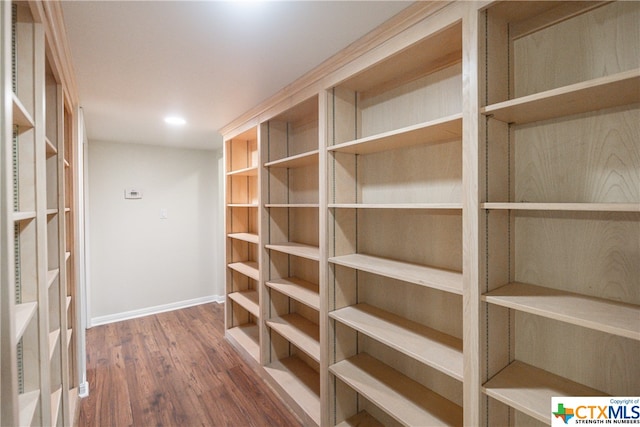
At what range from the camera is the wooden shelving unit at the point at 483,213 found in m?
1.04

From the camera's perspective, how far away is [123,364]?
2889 millimetres

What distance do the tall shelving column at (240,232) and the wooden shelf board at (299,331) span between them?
2.24ft

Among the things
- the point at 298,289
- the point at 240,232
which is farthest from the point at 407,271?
the point at 240,232

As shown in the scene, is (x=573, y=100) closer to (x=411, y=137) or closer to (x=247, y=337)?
(x=411, y=137)

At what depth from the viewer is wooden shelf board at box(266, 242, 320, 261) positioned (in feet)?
6.81

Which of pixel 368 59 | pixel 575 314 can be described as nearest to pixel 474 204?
pixel 575 314

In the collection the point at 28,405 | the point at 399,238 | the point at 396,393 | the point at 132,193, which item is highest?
the point at 132,193

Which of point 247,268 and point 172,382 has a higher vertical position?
point 247,268

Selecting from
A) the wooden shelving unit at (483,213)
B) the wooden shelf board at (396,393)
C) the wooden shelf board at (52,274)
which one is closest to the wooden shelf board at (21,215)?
the wooden shelf board at (52,274)

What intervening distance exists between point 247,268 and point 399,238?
1.85m

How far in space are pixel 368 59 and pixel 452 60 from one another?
1.33ft

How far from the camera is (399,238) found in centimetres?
181

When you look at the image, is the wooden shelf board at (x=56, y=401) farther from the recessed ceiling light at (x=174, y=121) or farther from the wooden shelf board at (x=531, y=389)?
the recessed ceiling light at (x=174, y=121)

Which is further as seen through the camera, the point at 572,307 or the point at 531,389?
the point at 531,389
